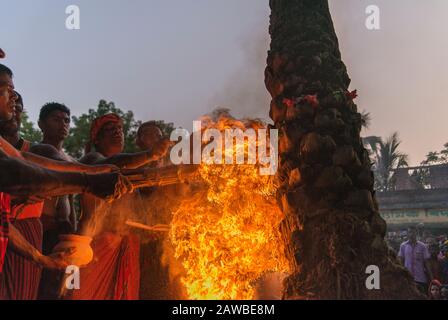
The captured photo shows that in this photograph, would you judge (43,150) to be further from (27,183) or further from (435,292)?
(435,292)

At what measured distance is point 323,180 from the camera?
3.71 metres

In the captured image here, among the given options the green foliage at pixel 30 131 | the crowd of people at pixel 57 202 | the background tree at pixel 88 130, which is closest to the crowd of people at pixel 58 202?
the crowd of people at pixel 57 202

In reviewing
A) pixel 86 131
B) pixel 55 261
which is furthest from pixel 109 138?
pixel 86 131

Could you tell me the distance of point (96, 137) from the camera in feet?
16.9

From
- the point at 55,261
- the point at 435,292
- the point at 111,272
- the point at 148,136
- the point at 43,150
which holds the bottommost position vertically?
the point at 435,292

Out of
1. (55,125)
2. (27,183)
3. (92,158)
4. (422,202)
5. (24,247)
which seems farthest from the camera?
(422,202)

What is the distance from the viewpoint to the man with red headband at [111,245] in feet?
14.7

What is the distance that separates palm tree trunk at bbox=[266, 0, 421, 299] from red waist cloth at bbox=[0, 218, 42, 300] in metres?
2.37

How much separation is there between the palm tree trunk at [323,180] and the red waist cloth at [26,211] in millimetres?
2371

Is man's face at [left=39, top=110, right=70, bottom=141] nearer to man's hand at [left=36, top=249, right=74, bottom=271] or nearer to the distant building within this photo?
man's hand at [left=36, top=249, right=74, bottom=271]

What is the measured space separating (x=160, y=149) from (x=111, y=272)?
1506 mm

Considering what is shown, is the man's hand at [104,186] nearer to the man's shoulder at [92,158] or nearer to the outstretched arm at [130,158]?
the outstretched arm at [130,158]
